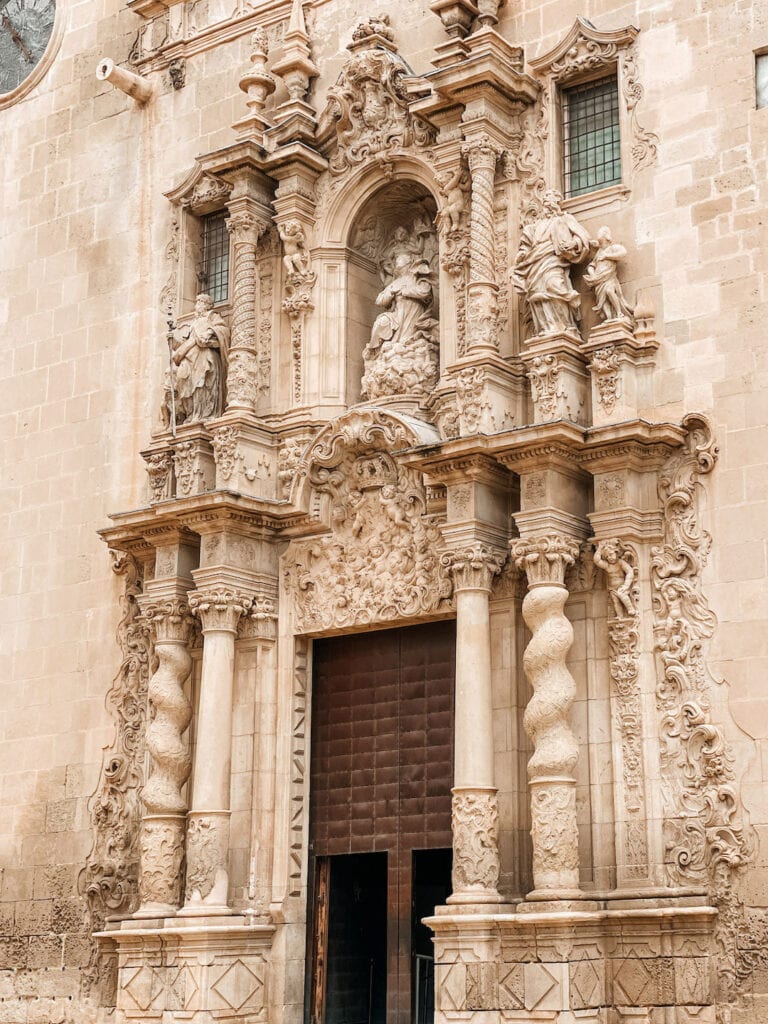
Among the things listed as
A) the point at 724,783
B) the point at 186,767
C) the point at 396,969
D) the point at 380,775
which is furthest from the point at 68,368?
the point at 724,783

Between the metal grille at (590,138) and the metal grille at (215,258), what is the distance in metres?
4.69

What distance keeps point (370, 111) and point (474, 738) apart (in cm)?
715

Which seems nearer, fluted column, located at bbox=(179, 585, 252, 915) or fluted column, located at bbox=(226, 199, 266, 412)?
fluted column, located at bbox=(179, 585, 252, 915)

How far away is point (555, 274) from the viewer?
14984mm

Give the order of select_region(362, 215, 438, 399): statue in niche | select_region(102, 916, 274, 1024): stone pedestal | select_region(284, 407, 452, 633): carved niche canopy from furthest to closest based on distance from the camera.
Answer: select_region(362, 215, 438, 399): statue in niche → select_region(284, 407, 452, 633): carved niche canopy → select_region(102, 916, 274, 1024): stone pedestal

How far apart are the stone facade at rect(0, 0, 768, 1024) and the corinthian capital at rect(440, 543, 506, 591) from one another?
5 cm

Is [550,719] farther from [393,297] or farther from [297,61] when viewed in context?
[297,61]

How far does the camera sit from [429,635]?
1592 cm

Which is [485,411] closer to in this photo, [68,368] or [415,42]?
[415,42]

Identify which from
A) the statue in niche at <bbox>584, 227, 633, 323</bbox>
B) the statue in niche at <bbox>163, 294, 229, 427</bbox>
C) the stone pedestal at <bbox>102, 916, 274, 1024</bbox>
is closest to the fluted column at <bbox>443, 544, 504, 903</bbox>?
the statue in niche at <bbox>584, 227, 633, 323</bbox>

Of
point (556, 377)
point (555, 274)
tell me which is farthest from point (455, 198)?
point (556, 377)

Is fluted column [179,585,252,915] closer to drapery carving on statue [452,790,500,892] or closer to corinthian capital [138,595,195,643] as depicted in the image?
corinthian capital [138,595,195,643]

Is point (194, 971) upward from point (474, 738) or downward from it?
downward

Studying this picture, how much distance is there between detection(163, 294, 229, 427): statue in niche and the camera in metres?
17.6
